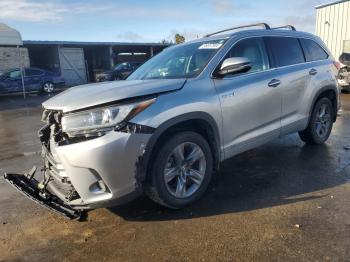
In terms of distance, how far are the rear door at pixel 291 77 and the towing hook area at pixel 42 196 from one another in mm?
3024

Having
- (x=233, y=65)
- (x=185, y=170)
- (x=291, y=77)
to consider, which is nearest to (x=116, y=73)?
(x=291, y=77)

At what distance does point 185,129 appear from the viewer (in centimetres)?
413

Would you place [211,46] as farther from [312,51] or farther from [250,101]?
[312,51]

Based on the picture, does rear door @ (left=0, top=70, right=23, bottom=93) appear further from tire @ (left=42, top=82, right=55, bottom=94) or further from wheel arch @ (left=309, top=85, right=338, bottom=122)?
wheel arch @ (left=309, top=85, right=338, bottom=122)

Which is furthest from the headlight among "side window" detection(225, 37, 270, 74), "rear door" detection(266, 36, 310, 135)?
"rear door" detection(266, 36, 310, 135)

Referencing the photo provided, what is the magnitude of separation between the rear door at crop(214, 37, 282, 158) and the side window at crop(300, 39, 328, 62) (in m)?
1.09

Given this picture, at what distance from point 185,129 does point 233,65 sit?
35.2 inches

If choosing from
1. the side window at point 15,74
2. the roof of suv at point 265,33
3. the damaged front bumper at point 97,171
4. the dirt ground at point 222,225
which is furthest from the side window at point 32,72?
the damaged front bumper at point 97,171

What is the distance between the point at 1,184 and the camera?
5.42m

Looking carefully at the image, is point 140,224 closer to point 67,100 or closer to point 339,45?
point 67,100

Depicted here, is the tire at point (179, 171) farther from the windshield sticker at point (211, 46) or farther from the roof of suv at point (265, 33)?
the roof of suv at point (265, 33)

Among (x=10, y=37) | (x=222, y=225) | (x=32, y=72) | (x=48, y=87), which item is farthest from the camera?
(x=10, y=37)

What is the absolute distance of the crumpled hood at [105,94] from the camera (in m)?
3.56

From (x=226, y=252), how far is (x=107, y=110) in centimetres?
161
